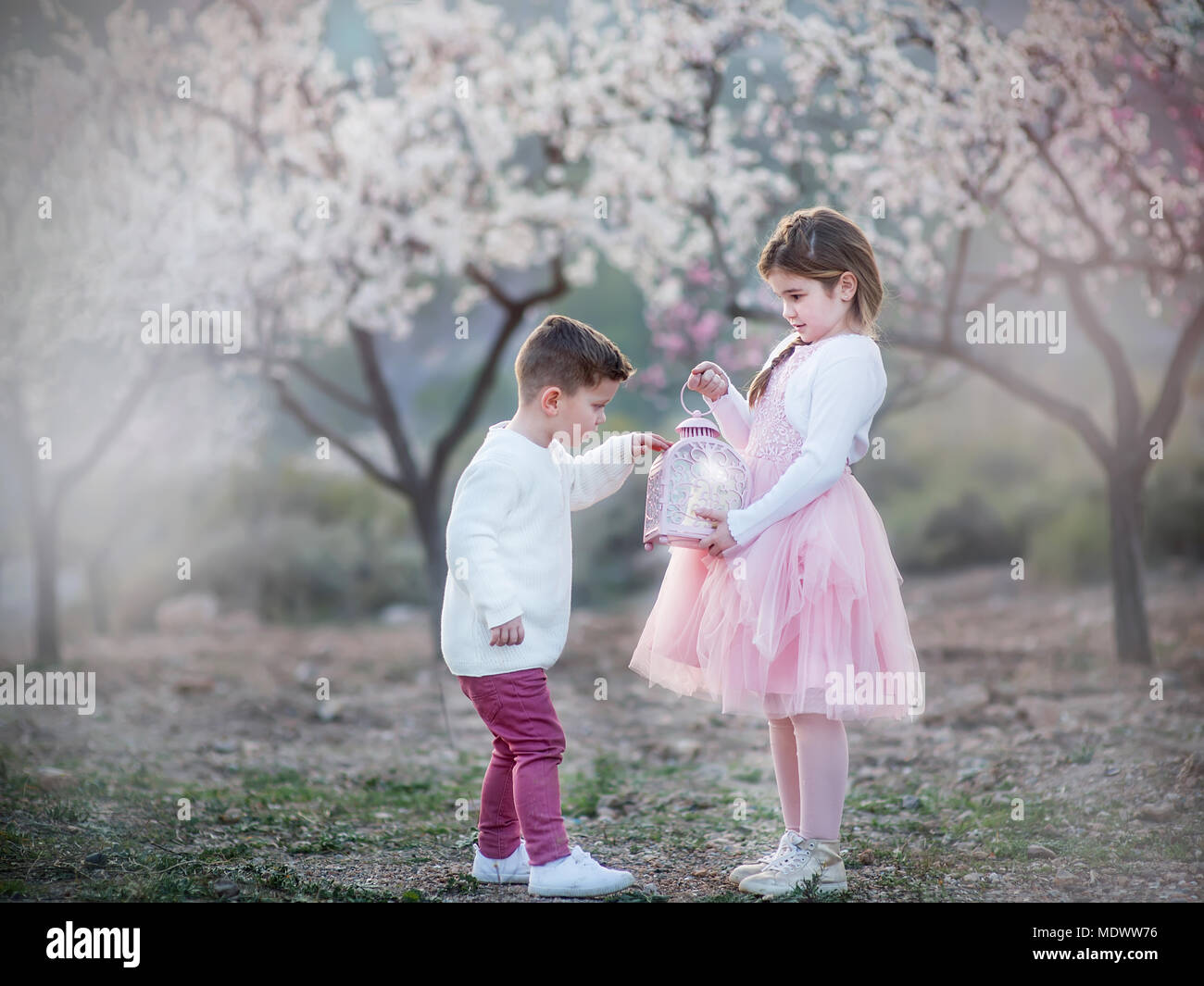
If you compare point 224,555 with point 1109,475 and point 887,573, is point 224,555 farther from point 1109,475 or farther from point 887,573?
point 887,573

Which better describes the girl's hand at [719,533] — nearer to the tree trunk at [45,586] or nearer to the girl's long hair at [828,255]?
the girl's long hair at [828,255]

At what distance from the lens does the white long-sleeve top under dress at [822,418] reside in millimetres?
2441

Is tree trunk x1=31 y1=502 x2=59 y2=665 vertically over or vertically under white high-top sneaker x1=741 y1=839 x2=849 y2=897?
over

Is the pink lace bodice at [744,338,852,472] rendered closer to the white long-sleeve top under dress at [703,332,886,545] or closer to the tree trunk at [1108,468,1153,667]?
the white long-sleeve top under dress at [703,332,886,545]

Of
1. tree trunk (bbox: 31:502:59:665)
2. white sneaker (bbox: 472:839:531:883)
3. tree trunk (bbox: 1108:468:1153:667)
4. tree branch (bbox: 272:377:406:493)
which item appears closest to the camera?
white sneaker (bbox: 472:839:531:883)

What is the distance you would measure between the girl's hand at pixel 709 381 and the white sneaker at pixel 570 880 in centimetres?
117

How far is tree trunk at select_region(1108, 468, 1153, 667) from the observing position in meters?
5.29

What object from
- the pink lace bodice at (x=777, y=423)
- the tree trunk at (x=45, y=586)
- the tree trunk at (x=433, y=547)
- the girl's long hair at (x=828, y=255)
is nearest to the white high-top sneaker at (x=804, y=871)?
the pink lace bodice at (x=777, y=423)

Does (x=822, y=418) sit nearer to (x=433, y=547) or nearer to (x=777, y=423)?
(x=777, y=423)

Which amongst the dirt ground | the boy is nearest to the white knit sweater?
the boy

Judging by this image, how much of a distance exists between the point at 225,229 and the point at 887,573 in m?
4.85

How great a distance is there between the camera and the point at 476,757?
4.43m

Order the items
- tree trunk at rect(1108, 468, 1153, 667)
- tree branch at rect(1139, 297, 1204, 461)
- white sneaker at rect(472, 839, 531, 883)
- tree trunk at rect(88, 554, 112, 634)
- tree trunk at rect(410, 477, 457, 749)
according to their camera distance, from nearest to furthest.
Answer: white sneaker at rect(472, 839, 531, 883)
tree branch at rect(1139, 297, 1204, 461)
tree trunk at rect(1108, 468, 1153, 667)
tree trunk at rect(410, 477, 457, 749)
tree trunk at rect(88, 554, 112, 634)
